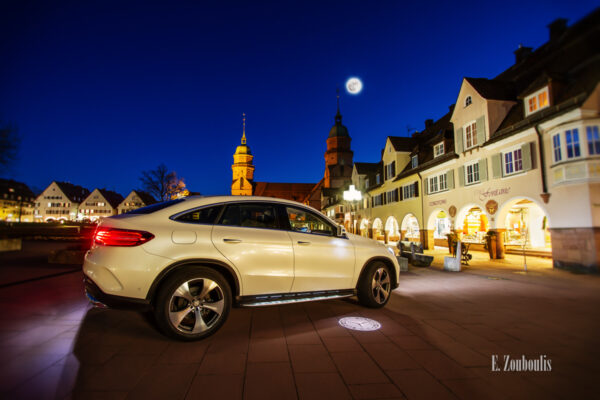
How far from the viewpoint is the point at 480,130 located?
52.1 feet

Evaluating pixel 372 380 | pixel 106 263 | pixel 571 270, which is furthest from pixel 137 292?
pixel 571 270

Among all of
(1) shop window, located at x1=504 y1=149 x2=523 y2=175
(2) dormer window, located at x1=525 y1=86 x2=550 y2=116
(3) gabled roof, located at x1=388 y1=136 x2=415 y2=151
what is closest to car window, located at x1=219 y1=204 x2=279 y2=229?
(2) dormer window, located at x1=525 y1=86 x2=550 y2=116

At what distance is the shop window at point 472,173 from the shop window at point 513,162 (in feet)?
6.32

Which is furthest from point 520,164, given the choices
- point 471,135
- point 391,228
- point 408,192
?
point 391,228

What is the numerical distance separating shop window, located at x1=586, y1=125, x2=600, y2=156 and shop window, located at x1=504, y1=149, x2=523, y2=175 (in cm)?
1475

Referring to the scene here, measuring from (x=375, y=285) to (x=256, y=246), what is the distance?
2389 mm

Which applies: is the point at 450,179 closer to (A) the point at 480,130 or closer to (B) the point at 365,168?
(A) the point at 480,130

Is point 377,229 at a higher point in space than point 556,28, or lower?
lower

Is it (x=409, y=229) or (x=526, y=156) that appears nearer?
(x=526, y=156)

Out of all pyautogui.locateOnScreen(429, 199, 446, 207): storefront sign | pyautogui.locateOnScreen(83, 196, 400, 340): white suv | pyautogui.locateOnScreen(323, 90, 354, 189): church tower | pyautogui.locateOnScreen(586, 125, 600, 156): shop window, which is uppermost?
pyautogui.locateOnScreen(323, 90, 354, 189): church tower

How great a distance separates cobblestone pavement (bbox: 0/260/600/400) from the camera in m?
2.46

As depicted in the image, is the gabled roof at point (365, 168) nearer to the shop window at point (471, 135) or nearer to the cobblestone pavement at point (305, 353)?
the shop window at point (471, 135)

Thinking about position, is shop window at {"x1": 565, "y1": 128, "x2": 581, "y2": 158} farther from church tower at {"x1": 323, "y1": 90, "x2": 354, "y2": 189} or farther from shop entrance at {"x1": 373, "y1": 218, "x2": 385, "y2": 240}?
church tower at {"x1": 323, "y1": 90, "x2": 354, "y2": 189}

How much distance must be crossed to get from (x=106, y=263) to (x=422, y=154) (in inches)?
910
